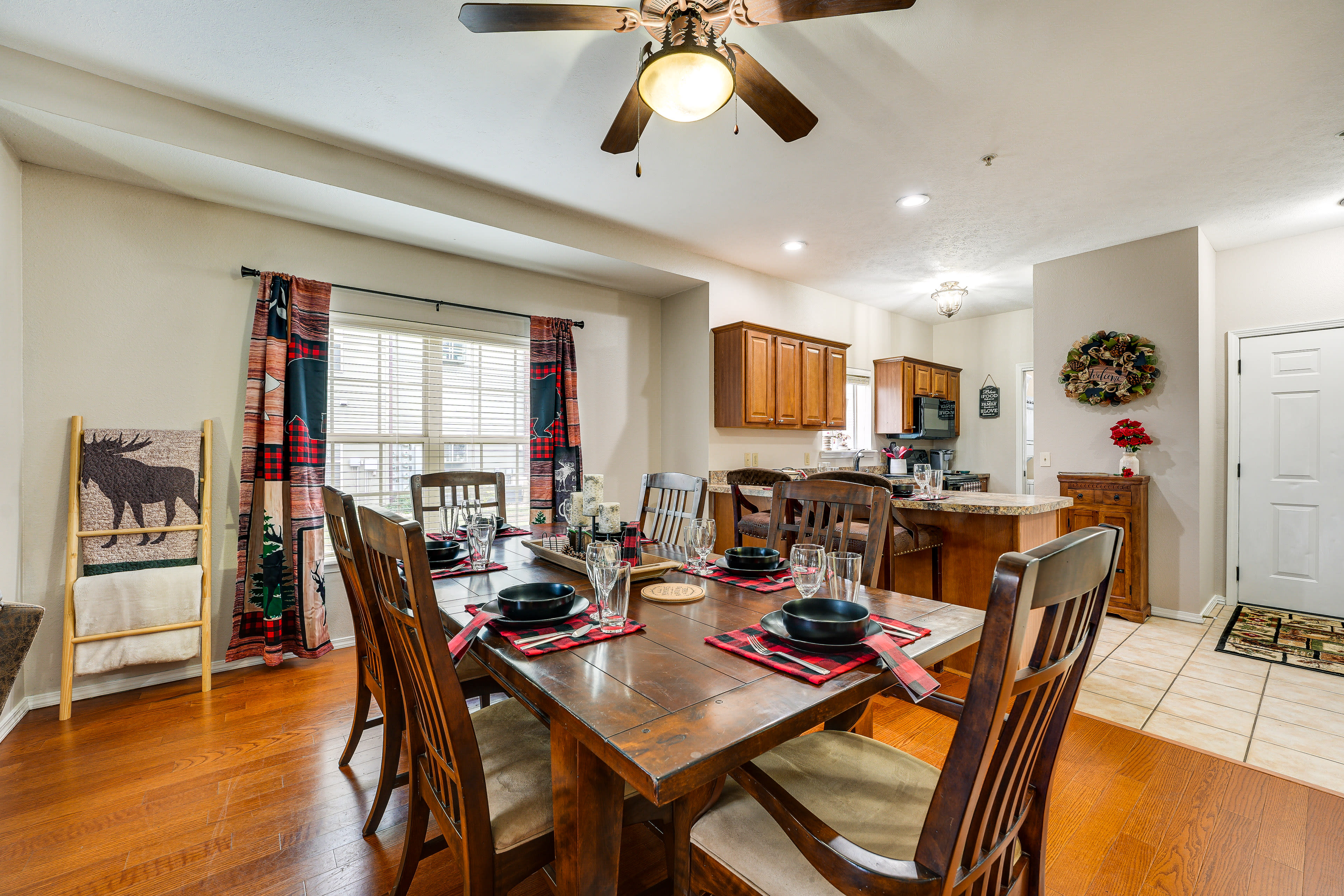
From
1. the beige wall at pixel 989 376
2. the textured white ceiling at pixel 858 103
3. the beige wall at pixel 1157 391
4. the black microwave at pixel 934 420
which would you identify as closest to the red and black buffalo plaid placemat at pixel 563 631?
the textured white ceiling at pixel 858 103

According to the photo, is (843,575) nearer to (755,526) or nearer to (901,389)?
(755,526)

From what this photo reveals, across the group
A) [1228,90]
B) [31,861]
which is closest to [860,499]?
[1228,90]

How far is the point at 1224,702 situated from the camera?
2.63 m

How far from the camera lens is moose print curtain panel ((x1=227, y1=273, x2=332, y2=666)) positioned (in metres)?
2.96

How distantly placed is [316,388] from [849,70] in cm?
306

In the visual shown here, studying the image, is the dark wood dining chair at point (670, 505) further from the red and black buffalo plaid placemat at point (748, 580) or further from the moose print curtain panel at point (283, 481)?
the moose print curtain panel at point (283, 481)

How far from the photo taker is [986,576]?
2883 mm

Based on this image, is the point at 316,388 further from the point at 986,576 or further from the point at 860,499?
the point at 986,576

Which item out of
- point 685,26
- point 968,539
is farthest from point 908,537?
point 685,26

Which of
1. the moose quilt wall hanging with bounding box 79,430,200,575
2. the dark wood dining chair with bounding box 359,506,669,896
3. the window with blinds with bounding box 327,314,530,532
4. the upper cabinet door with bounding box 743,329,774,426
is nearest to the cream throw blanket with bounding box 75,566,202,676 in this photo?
the moose quilt wall hanging with bounding box 79,430,200,575

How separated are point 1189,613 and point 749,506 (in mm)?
3113

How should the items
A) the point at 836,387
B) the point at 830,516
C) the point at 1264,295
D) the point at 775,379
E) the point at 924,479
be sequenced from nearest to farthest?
the point at 830,516, the point at 924,479, the point at 1264,295, the point at 775,379, the point at 836,387

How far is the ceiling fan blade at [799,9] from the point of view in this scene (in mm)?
1549

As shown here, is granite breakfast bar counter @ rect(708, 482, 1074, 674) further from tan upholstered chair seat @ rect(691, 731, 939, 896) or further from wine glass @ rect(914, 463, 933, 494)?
tan upholstered chair seat @ rect(691, 731, 939, 896)
